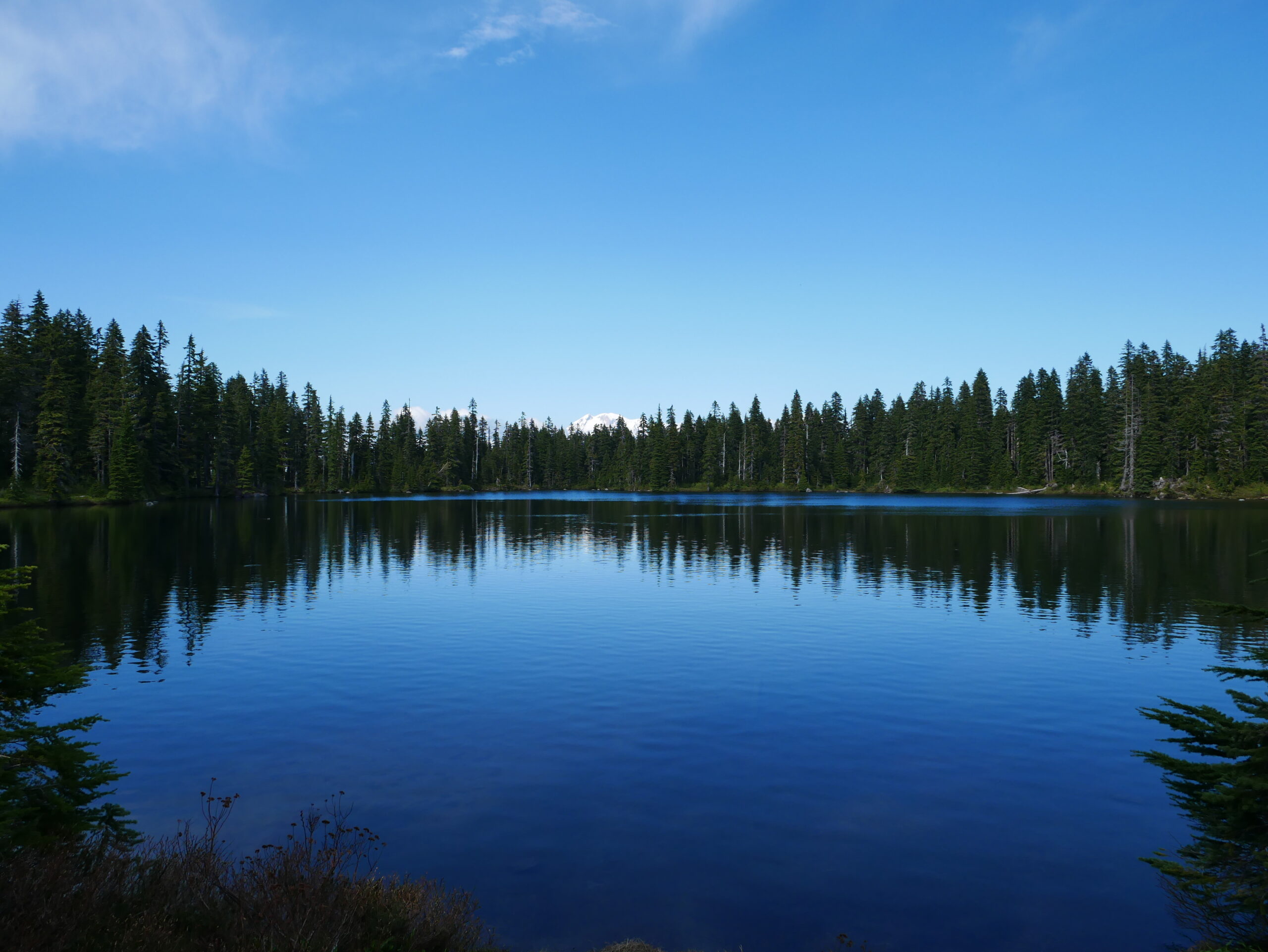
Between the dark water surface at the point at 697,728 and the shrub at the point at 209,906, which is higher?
the shrub at the point at 209,906

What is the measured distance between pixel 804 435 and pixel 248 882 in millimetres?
196862

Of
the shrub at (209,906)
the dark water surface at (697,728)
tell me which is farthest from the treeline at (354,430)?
the shrub at (209,906)

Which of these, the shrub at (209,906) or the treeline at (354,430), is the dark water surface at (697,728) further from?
the treeline at (354,430)

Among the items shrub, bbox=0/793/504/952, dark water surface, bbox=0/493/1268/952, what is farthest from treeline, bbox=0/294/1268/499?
shrub, bbox=0/793/504/952

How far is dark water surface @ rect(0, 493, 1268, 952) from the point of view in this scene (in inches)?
422

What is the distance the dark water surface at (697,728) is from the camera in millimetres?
10711

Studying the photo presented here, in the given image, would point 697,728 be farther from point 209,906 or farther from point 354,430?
point 354,430

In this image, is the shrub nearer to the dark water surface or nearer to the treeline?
the dark water surface

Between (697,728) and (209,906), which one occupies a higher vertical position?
(209,906)

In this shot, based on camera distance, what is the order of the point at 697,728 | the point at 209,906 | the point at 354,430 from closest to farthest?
the point at 209,906 → the point at 697,728 → the point at 354,430

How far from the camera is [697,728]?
17719 millimetres

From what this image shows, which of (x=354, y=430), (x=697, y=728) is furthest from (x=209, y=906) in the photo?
(x=354, y=430)

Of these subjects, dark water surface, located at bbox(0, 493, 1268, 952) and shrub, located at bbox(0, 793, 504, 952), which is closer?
shrub, located at bbox(0, 793, 504, 952)

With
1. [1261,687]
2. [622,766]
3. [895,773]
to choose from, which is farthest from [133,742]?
[1261,687]
